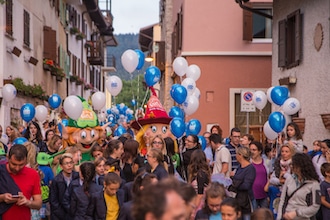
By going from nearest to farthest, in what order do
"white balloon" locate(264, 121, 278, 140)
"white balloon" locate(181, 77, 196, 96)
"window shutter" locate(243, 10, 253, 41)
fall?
"white balloon" locate(264, 121, 278, 140) → "white balloon" locate(181, 77, 196, 96) → "window shutter" locate(243, 10, 253, 41)

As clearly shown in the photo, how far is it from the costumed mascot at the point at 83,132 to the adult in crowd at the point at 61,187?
12.4 ft

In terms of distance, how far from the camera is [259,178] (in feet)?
40.6

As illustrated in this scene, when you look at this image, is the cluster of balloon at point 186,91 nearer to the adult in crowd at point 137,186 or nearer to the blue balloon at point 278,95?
the blue balloon at point 278,95

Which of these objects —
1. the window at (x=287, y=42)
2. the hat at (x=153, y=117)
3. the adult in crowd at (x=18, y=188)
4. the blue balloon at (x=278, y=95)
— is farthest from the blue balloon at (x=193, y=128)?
the adult in crowd at (x=18, y=188)

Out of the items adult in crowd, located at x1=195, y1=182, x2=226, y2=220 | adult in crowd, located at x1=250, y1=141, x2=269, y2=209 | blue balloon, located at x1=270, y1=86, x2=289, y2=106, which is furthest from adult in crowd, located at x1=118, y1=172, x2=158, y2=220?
blue balloon, located at x1=270, y1=86, x2=289, y2=106

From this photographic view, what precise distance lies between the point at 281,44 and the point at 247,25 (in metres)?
7.23

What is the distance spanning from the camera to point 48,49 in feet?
105

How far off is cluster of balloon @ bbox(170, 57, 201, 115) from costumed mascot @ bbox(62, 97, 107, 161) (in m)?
3.05

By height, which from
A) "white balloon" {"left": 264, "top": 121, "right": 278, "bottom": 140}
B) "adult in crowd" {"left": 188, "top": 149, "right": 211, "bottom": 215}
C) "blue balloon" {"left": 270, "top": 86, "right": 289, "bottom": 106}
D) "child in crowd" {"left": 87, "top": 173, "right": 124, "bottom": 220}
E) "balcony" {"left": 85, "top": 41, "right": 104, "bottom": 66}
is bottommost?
"child in crowd" {"left": 87, "top": 173, "right": 124, "bottom": 220}

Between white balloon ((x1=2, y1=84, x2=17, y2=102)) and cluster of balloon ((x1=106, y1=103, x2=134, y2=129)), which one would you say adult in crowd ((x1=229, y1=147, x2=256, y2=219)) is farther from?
cluster of balloon ((x1=106, y1=103, x2=134, y2=129))

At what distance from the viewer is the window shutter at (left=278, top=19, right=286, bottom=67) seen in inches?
818

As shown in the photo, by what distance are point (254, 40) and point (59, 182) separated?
18.5m

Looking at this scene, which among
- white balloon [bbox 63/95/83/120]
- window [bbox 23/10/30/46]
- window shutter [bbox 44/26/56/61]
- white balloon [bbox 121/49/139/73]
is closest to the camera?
white balloon [bbox 63/95/83/120]

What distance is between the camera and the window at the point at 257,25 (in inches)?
1095
